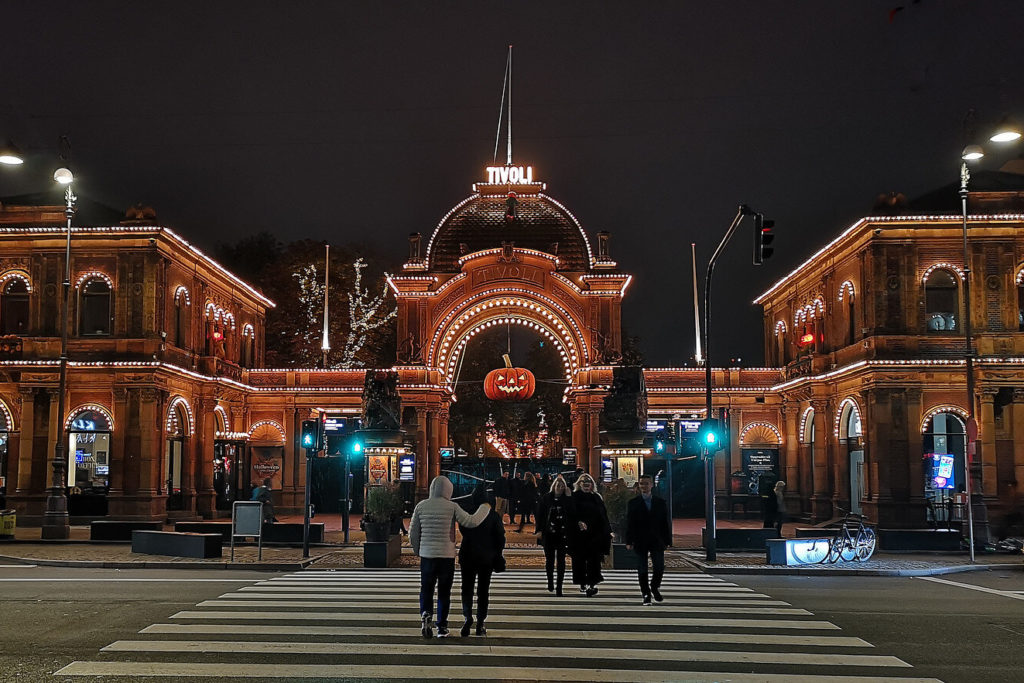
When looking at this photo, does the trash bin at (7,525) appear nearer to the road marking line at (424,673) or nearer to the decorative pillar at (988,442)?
the road marking line at (424,673)

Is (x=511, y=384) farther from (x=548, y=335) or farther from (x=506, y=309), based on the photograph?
(x=548, y=335)

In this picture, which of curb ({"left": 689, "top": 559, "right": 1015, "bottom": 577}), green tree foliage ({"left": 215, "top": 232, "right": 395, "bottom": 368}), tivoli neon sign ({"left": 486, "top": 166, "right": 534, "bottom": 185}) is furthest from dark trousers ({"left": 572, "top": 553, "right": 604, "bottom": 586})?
green tree foliage ({"left": 215, "top": 232, "right": 395, "bottom": 368})

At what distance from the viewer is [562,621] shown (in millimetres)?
13984

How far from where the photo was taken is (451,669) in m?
10.7

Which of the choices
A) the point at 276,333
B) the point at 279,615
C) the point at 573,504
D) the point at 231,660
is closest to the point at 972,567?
the point at 573,504

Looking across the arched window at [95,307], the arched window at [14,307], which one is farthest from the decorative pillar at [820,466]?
the arched window at [14,307]

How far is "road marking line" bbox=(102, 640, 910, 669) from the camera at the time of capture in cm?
1134

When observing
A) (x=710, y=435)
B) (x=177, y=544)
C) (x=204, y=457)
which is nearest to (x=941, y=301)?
(x=710, y=435)

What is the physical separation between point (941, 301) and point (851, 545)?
15.7 metres

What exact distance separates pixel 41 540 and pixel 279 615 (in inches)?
728

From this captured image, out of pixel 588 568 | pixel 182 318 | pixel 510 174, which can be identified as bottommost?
pixel 588 568

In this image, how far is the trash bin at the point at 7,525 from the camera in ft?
97.6

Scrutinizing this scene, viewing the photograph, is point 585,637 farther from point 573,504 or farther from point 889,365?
point 889,365

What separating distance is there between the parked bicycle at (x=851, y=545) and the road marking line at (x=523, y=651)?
12.0 m
